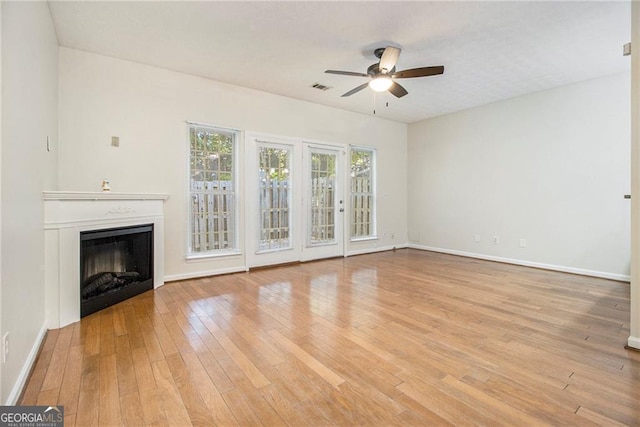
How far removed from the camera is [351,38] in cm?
323

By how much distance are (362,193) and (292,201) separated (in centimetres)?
172

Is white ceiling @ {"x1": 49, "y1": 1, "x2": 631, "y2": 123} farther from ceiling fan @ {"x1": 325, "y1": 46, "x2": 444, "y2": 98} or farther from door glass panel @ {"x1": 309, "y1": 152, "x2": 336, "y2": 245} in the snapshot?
door glass panel @ {"x1": 309, "y1": 152, "x2": 336, "y2": 245}

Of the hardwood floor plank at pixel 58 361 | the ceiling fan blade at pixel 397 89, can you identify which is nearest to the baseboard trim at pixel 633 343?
the ceiling fan blade at pixel 397 89

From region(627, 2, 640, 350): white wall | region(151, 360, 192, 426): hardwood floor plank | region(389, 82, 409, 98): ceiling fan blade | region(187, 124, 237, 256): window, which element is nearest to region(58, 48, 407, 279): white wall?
region(187, 124, 237, 256): window

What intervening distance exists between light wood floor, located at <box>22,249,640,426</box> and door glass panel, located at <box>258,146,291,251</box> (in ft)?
4.84

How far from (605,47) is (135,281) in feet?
19.2

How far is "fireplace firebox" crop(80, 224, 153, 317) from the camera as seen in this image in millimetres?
2912

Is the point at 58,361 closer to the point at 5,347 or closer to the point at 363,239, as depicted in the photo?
the point at 5,347

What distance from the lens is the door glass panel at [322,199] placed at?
5492mm

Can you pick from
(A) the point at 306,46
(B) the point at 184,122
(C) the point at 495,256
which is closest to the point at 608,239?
(C) the point at 495,256

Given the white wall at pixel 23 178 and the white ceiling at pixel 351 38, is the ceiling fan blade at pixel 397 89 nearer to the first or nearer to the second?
the white ceiling at pixel 351 38

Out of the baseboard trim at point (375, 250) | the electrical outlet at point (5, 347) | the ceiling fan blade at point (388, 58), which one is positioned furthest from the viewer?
the baseboard trim at point (375, 250)

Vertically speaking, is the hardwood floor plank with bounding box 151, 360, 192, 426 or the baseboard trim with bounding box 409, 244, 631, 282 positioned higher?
the baseboard trim with bounding box 409, 244, 631, 282

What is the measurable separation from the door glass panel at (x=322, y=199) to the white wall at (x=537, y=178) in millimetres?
2134
